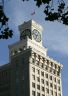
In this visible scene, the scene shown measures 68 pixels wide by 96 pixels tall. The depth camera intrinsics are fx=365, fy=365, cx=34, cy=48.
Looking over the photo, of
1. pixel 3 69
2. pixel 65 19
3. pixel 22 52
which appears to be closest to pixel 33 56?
pixel 22 52

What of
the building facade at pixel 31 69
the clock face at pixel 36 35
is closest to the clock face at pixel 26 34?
the building facade at pixel 31 69

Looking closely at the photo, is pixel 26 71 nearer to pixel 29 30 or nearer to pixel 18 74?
pixel 18 74

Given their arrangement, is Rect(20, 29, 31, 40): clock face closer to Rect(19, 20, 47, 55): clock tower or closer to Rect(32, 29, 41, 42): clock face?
Rect(19, 20, 47, 55): clock tower

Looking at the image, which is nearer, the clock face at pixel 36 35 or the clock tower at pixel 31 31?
the clock tower at pixel 31 31

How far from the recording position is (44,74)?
155 metres

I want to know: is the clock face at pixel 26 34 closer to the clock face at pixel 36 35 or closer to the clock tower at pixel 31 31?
the clock tower at pixel 31 31

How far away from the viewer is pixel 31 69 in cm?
14900

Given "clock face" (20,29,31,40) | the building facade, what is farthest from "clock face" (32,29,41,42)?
"clock face" (20,29,31,40)

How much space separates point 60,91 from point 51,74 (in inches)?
341

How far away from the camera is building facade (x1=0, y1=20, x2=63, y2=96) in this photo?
14825cm

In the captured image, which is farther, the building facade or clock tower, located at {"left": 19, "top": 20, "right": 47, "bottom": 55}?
clock tower, located at {"left": 19, "top": 20, "right": 47, "bottom": 55}

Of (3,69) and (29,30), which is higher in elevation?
(29,30)

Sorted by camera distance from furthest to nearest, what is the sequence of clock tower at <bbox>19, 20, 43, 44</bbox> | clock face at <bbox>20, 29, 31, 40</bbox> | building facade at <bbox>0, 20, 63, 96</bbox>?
clock face at <bbox>20, 29, 31, 40</bbox> < clock tower at <bbox>19, 20, 43, 44</bbox> < building facade at <bbox>0, 20, 63, 96</bbox>

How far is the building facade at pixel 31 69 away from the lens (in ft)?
486
